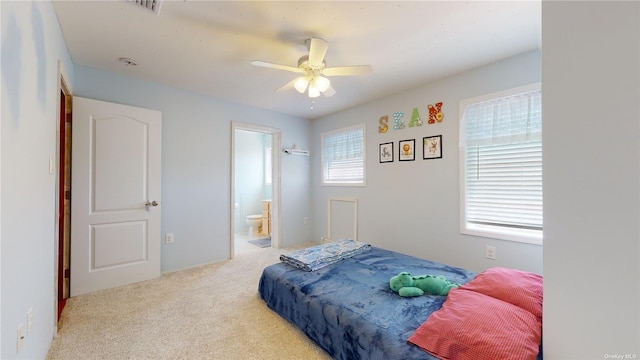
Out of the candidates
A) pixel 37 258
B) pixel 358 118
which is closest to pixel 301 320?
pixel 37 258

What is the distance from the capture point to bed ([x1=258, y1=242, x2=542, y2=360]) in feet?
4.05

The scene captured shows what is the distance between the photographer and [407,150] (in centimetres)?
329

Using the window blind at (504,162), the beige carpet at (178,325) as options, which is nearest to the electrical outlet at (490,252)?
the window blind at (504,162)

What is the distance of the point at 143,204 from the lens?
9.50 ft

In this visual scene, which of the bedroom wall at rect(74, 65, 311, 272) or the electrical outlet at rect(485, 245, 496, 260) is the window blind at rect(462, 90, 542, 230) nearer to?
the electrical outlet at rect(485, 245, 496, 260)

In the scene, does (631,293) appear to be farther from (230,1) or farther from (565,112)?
(230,1)

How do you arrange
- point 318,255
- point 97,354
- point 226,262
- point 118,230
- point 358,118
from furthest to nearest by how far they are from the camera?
point 358,118, point 226,262, point 118,230, point 318,255, point 97,354

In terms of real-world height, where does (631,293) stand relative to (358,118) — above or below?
below

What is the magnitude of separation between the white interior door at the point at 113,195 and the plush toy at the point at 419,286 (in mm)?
2721

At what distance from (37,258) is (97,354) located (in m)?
0.75

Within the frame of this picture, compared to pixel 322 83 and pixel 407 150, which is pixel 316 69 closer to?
pixel 322 83

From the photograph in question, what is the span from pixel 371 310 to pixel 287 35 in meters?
2.14

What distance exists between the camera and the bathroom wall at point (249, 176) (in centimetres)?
594

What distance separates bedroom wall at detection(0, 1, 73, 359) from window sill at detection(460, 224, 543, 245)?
11.0 feet
